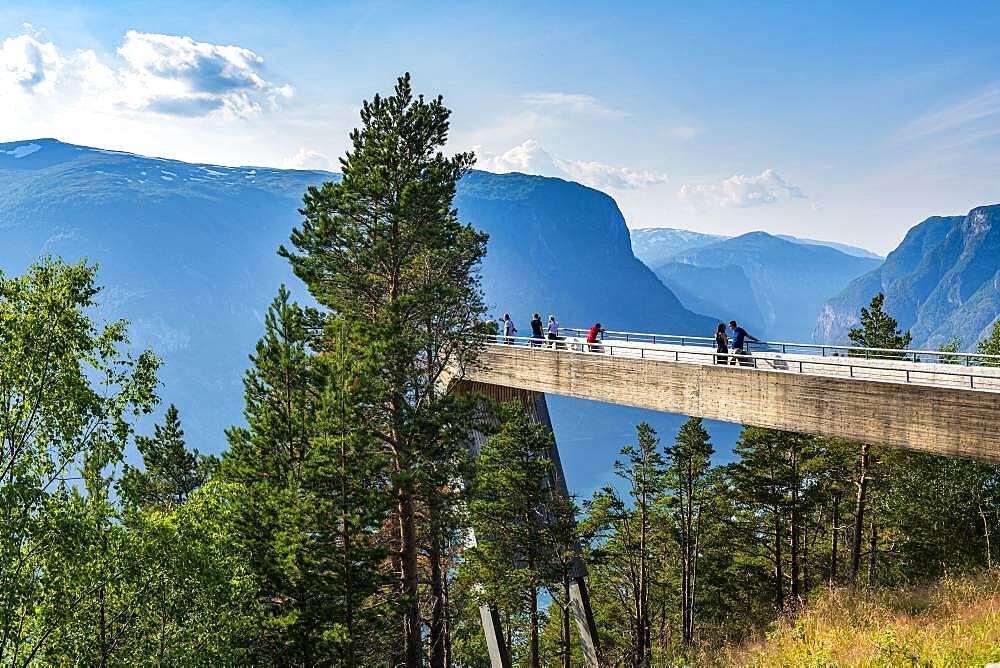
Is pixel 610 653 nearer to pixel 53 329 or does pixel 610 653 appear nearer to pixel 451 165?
pixel 451 165

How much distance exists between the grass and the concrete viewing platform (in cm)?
253

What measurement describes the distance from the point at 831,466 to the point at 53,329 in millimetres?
22785

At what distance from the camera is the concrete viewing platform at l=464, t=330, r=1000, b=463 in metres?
10.7

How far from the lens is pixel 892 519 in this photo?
84.7 ft

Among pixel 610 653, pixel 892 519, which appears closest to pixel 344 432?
pixel 892 519

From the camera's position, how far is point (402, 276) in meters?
Answer: 17.9

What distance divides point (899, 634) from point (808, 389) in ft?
15.0

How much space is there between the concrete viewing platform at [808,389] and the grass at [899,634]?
99.8 inches

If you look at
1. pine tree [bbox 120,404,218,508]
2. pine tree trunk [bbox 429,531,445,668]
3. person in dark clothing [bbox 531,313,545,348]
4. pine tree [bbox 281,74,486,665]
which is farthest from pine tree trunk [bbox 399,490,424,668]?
pine tree [bbox 120,404,218,508]

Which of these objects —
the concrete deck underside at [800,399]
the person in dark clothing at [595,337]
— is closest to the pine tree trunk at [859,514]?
the person in dark clothing at [595,337]

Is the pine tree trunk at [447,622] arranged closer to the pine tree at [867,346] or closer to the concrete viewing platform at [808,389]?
the concrete viewing platform at [808,389]

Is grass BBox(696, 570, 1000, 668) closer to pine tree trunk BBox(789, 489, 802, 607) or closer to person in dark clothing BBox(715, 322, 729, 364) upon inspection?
person in dark clothing BBox(715, 322, 729, 364)

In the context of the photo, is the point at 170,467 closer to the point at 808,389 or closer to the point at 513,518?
the point at 513,518

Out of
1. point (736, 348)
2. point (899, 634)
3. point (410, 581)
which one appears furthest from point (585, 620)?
point (899, 634)
